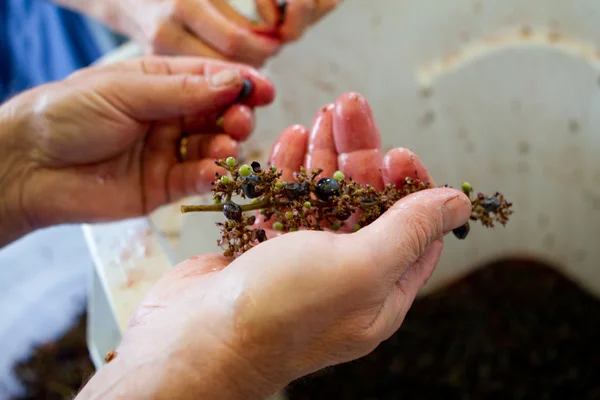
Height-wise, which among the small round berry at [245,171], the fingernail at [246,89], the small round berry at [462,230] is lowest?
the small round berry at [462,230]

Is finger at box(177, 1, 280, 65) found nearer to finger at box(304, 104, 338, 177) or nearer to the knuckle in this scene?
finger at box(304, 104, 338, 177)

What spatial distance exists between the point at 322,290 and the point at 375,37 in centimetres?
115

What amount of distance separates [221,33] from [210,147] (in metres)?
0.30

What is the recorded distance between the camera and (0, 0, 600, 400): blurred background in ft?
4.54

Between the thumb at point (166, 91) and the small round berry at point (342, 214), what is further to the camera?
the thumb at point (166, 91)

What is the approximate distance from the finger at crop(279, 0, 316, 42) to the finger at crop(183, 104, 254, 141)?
29 cm

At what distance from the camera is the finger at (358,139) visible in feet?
2.49

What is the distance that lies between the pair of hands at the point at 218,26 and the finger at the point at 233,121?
21 centimetres

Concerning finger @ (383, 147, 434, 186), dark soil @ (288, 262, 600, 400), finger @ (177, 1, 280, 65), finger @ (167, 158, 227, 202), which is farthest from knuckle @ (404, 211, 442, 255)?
dark soil @ (288, 262, 600, 400)

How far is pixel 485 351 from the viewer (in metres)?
1.47

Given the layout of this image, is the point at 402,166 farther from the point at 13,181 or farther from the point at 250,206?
the point at 13,181

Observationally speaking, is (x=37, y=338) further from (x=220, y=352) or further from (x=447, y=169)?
(x=447, y=169)

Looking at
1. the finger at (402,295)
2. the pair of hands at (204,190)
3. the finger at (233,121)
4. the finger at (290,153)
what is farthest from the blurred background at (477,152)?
the finger at (402,295)

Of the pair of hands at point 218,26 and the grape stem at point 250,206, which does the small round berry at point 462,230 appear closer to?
the grape stem at point 250,206
